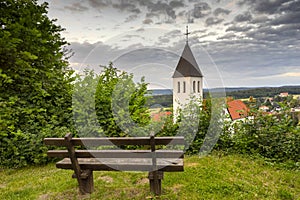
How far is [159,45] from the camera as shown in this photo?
4.80 metres

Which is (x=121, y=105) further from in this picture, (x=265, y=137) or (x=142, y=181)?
(x=265, y=137)

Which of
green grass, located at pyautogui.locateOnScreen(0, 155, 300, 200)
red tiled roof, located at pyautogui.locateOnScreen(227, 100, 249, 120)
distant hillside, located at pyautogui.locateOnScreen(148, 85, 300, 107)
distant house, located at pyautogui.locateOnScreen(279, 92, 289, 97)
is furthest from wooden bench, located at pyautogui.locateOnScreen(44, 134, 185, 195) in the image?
distant house, located at pyautogui.locateOnScreen(279, 92, 289, 97)

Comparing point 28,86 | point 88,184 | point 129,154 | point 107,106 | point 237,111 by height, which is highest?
point 28,86

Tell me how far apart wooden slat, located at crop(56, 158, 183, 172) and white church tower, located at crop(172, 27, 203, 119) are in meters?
2.90

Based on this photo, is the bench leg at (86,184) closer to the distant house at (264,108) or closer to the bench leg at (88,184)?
the bench leg at (88,184)

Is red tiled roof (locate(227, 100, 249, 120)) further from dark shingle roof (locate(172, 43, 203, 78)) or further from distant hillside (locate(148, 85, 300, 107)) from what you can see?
dark shingle roof (locate(172, 43, 203, 78))

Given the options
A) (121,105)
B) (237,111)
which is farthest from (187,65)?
(121,105)

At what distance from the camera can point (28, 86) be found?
5730mm

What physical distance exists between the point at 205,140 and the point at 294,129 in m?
1.88

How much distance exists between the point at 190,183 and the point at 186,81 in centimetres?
390

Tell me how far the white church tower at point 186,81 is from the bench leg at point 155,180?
281 centimetres

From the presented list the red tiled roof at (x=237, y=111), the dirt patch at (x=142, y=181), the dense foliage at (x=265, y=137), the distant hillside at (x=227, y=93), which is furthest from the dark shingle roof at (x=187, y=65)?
the dirt patch at (x=142, y=181)

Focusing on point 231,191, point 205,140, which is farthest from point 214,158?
point 231,191

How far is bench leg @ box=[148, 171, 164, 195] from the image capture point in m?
2.90
